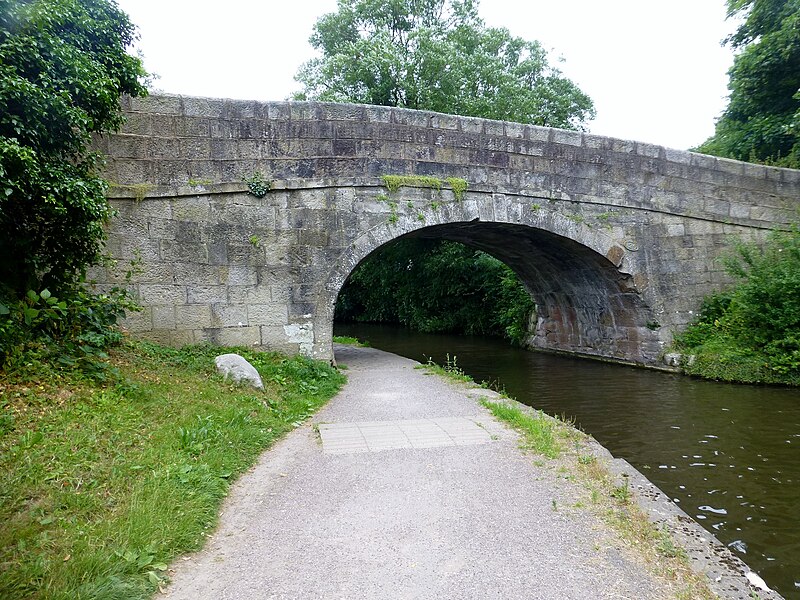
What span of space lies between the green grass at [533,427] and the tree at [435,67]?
1499 centimetres

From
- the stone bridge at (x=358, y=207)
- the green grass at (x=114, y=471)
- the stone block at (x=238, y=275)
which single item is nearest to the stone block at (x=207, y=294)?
the stone bridge at (x=358, y=207)

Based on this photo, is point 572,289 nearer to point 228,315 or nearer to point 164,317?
point 228,315

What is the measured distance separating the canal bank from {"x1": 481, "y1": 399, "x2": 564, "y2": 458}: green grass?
16 centimetres

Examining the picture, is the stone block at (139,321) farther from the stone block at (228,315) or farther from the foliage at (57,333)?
the foliage at (57,333)

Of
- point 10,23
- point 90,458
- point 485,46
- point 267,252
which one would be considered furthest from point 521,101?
point 90,458

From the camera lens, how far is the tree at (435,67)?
61.2 ft

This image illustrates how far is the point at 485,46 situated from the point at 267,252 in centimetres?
1706

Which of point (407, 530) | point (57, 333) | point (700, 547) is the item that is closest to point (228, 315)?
point (57, 333)

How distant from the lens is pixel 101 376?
498cm

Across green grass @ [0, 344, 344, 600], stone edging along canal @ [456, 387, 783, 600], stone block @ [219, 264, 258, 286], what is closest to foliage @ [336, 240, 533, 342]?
stone block @ [219, 264, 258, 286]

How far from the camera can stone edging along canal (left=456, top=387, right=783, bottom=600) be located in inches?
113

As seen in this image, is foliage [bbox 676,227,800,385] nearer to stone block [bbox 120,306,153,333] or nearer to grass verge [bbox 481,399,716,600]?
grass verge [bbox 481,399,716,600]

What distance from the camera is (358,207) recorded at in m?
8.54

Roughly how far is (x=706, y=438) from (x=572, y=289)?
6608mm
